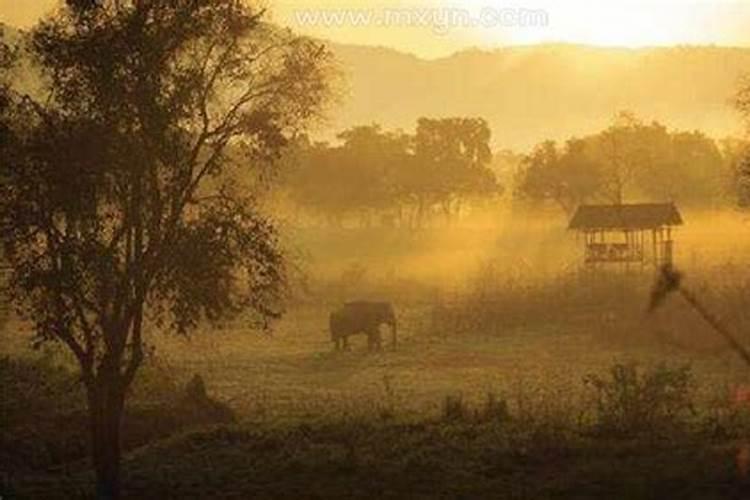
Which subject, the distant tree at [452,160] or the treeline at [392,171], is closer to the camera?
the treeline at [392,171]

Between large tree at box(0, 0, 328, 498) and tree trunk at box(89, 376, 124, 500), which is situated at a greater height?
large tree at box(0, 0, 328, 498)

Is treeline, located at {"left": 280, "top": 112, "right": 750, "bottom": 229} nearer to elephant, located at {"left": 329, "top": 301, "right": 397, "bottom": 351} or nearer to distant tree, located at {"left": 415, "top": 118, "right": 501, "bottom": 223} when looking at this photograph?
distant tree, located at {"left": 415, "top": 118, "right": 501, "bottom": 223}

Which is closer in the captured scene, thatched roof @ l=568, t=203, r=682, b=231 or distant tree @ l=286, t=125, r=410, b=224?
thatched roof @ l=568, t=203, r=682, b=231

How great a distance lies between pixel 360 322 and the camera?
1806 inches

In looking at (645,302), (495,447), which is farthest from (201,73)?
(645,302)

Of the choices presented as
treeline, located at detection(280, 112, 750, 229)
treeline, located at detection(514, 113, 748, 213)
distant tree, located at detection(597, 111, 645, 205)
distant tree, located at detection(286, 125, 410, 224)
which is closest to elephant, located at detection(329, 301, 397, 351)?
treeline, located at detection(514, 113, 748, 213)

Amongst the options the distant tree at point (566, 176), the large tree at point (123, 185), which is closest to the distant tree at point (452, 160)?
the distant tree at point (566, 176)

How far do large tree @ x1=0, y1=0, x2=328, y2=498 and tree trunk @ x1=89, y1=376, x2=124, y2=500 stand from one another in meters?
0.03

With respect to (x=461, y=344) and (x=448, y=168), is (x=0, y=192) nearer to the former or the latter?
(x=461, y=344)

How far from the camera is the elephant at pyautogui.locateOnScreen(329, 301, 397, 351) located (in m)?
45.5

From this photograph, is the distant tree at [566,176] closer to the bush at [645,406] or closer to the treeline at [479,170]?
the treeline at [479,170]

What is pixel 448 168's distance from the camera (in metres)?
130

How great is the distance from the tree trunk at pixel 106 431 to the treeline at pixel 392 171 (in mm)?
95444

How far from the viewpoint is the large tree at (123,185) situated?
1958 cm
